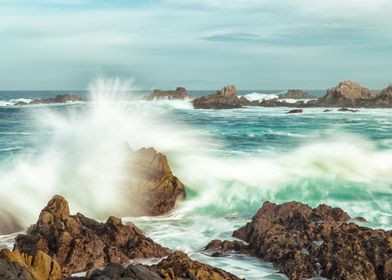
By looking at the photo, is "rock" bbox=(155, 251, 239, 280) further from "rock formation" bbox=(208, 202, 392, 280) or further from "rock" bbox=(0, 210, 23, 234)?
"rock" bbox=(0, 210, 23, 234)

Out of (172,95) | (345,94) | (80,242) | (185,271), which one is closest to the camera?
(185,271)

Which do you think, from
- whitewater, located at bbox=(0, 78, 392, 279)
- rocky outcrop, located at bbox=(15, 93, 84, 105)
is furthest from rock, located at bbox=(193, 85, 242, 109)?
whitewater, located at bbox=(0, 78, 392, 279)

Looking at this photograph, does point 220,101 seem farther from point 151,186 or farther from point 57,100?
point 151,186

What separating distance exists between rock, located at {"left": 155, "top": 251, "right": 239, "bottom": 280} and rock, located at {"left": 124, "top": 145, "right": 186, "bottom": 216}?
306 inches

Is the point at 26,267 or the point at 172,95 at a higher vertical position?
the point at 172,95

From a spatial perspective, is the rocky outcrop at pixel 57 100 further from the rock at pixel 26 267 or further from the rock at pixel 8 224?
the rock at pixel 26 267

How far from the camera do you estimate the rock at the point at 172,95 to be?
9400cm

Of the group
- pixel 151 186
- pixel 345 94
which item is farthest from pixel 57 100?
pixel 151 186

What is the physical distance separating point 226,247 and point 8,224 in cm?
630

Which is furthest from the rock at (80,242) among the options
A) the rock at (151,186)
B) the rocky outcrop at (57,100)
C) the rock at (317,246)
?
the rocky outcrop at (57,100)

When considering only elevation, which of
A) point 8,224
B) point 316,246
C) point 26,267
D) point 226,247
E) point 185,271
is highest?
point 26,267

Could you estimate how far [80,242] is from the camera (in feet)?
37.1

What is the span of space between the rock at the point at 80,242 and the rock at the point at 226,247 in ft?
3.74

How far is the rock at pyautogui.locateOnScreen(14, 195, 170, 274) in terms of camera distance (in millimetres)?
11148
